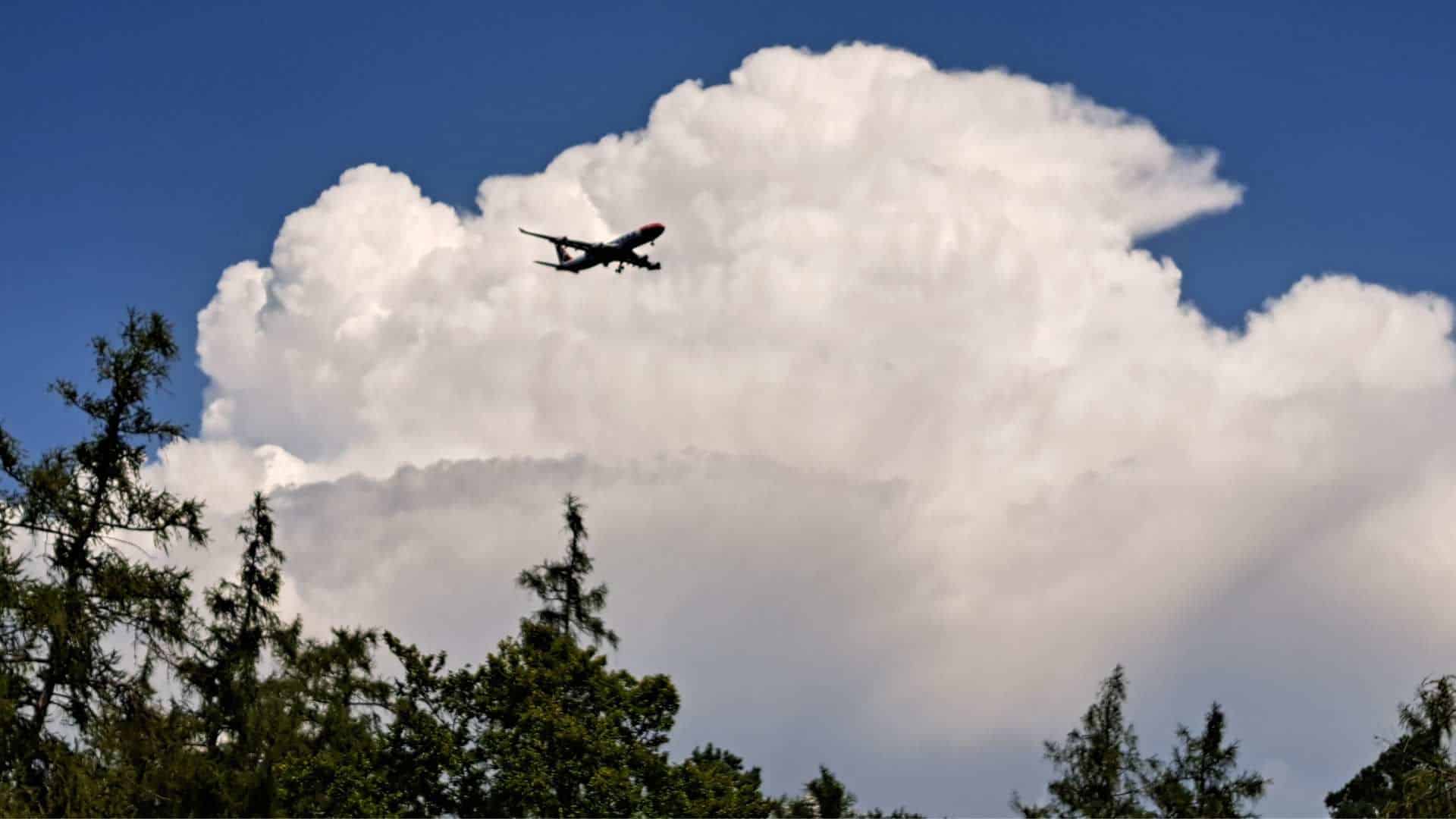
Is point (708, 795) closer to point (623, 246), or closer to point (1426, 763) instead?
point (1426, 763)

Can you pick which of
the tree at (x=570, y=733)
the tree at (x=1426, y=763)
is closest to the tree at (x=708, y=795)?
the tree at (x=570, y=733)

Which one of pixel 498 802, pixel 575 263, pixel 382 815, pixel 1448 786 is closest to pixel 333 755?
pixel 382 815

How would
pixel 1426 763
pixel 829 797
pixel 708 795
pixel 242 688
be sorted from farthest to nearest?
pixel 829 797 < pixel 708 795 < pixel 242 688 < pixel 1426 763

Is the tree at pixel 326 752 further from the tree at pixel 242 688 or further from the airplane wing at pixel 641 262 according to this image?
the airplane wing at pixel 641 262

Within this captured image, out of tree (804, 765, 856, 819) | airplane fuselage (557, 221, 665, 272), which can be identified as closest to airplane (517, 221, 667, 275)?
airplane fuselage (557, 221, 665, 272)

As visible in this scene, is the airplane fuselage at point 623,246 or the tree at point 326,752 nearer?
the tree at point 326,752

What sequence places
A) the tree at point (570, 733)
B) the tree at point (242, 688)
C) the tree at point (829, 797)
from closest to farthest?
the tree at point (242, 688) → the tree at point (570, 733) → the tree at point (829, 797)

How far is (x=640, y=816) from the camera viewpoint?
3412 centimetres

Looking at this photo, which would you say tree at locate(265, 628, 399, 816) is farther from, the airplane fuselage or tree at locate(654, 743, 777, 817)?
the airplane fuselage

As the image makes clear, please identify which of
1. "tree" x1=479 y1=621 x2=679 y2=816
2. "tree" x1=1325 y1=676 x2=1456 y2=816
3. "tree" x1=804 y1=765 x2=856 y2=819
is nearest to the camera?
"tree" x1=1325 y1=676 x2=1456 y2=816

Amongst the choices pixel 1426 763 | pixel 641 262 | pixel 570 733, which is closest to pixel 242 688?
pixel 570 733

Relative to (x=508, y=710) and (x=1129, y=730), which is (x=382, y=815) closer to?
(x=508, y=710)

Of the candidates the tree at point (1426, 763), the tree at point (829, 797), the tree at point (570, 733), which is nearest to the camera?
the tree at point (1426, 763)

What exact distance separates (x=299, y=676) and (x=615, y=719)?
343 inches
